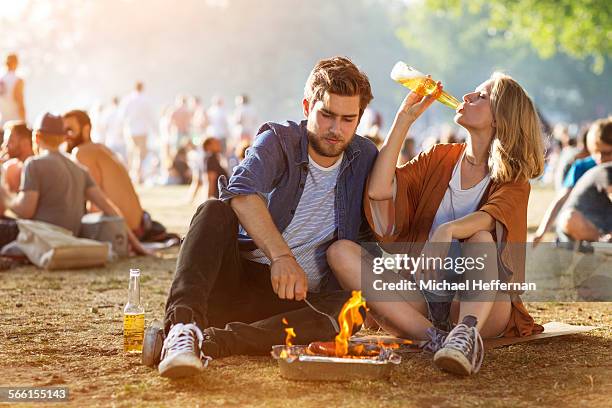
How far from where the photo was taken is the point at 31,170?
9250 mm

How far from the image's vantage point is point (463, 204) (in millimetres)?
5422

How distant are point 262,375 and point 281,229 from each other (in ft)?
2.60

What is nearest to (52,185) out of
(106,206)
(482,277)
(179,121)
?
(106,206)

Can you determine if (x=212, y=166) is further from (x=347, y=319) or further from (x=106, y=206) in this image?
(x=347, y=319)

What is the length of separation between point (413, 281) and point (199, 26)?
64072mm

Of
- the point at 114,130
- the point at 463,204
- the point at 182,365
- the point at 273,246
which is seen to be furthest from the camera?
the point at 114,130

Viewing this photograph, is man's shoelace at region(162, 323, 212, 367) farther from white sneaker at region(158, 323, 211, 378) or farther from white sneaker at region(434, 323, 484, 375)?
white sneaker at region(434, 323, 484, 375)

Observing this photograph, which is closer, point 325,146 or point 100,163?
point 325,146

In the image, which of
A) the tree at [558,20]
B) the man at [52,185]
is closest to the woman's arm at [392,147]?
the man at [52,185]

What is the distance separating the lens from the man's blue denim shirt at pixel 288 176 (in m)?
5.04

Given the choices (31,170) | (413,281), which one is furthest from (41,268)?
(413,281)

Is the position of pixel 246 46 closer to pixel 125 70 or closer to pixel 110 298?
pixel 125 70

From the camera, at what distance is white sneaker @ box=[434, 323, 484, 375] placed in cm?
470

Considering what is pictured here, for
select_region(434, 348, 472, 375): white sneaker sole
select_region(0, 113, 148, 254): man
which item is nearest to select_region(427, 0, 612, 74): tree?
select_region(0, 113, 148, 254): man
